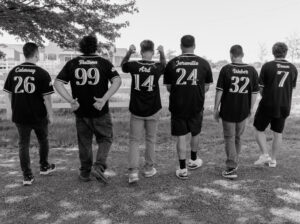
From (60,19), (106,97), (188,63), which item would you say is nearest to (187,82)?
(188,63)

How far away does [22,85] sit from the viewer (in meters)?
4.47

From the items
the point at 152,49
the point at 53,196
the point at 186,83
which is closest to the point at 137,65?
the point at 152,49

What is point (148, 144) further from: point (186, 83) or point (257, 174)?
point (257, 174)

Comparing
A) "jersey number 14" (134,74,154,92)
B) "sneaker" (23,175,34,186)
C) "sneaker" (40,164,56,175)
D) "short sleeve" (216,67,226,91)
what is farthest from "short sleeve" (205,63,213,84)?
"sneaker" (23,175,34,186)

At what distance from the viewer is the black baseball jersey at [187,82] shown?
183 inches

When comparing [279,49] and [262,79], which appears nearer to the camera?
[279,49]

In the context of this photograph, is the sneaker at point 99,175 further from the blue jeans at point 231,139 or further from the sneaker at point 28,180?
the blue jeans at point 231,139

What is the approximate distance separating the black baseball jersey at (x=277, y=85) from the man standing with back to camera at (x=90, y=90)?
2.35 m

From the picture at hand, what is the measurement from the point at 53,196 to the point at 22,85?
5.14ft

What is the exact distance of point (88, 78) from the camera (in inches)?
172

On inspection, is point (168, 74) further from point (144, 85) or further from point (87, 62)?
point (87, 62)

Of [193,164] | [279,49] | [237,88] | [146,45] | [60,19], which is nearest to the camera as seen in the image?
[146,45]

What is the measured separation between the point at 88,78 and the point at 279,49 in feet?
9.60

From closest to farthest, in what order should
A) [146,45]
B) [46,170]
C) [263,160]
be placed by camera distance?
A: 1. [146,45]
2. [46,170]
3. [263,160]
